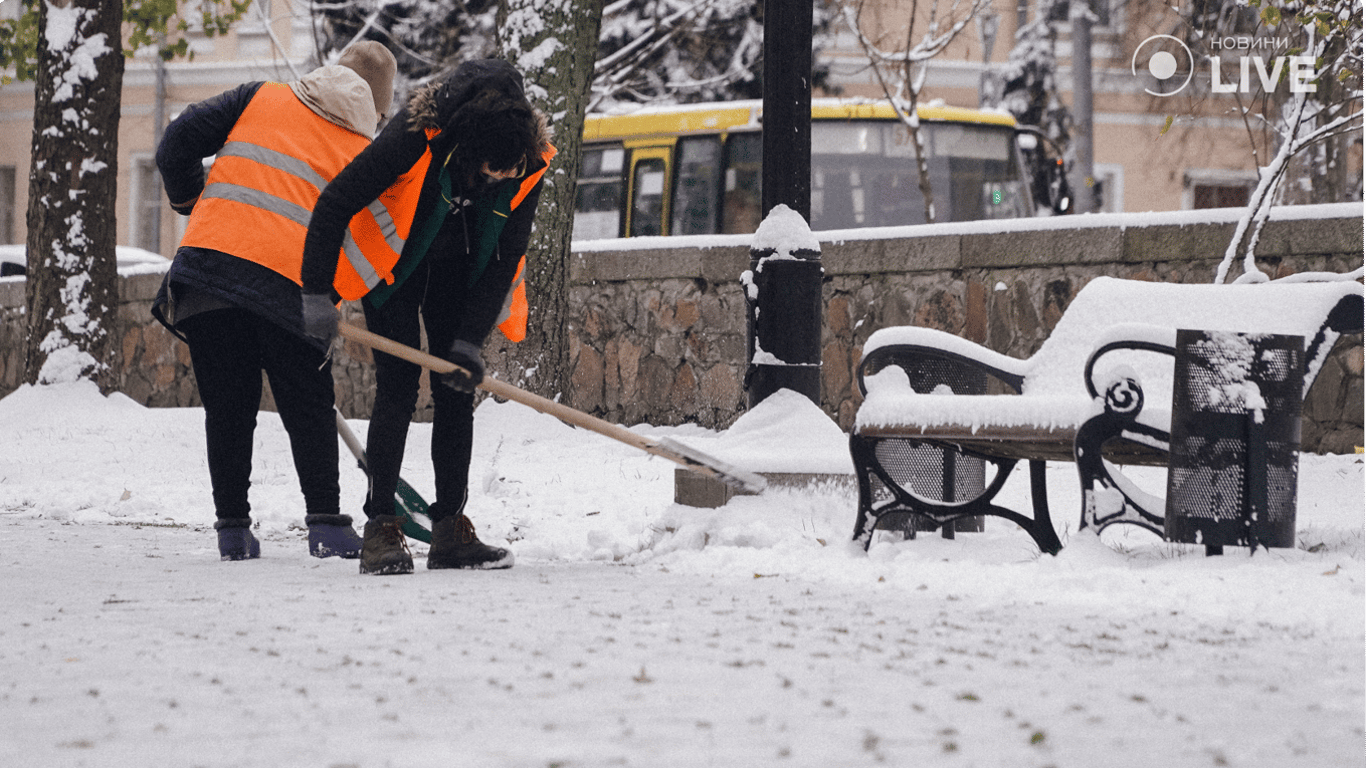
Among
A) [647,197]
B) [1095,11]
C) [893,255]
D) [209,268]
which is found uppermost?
[1095,11]

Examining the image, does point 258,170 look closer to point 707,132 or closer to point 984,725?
point 984,725

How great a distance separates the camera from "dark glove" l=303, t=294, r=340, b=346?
4043mm

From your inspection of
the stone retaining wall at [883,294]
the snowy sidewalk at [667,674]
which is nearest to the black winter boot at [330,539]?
the snowy sidewalk at [667,674]

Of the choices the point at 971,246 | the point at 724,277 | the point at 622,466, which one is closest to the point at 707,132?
the point at 724,277

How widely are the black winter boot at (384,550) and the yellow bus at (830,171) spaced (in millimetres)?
9344

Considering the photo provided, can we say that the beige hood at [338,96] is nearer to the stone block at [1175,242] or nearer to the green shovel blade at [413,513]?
the green shovel blade at [413,513]

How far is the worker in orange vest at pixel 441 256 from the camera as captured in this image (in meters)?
4.04

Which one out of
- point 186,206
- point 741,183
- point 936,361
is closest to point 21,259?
point 741,183

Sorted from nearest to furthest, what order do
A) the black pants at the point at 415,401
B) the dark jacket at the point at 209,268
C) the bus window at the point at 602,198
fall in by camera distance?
the black pants at the point at 415,401, the dark jacket at the point at 209,268, the bus window at the point at 602,198

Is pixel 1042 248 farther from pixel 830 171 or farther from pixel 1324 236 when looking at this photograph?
pixel 830 171

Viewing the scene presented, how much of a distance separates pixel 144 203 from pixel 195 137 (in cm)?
2475

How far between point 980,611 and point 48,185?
295 inches

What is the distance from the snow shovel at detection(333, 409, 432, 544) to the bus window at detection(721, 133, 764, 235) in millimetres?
8781

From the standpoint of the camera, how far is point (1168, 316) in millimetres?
4711
